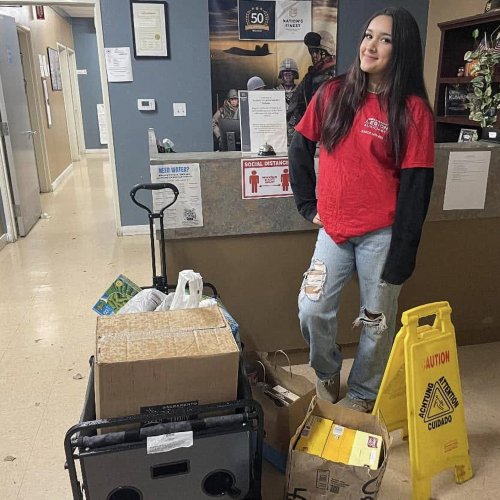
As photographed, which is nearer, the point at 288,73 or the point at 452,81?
the point at 452,81

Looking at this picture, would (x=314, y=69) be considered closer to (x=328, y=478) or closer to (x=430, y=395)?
(x=430, y=395)

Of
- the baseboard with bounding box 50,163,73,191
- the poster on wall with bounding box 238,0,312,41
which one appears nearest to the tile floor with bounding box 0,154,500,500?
the poster on wall with bounding box 238,0,312,41

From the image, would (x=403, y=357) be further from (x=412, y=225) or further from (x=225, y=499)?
(x=225, y=499)

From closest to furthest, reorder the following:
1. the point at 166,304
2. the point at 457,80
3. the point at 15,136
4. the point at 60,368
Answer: the point at 166,304, the point at 60,368, the point at 457,80, the point at 15,136

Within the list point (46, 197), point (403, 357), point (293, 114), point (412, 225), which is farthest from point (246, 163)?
point (46, 197)

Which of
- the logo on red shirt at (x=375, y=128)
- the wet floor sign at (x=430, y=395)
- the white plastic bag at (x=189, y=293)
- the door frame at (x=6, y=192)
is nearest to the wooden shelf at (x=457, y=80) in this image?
the logo on red shirt at (x=375, y=128)

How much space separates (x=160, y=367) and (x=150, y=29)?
3.56 m

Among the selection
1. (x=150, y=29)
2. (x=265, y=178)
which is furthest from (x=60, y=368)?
(x=150, y=29)

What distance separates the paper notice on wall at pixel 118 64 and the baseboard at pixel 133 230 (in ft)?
4.28

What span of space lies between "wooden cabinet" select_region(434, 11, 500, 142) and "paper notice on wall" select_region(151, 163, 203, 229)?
7.09 ft

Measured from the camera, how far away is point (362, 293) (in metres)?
1.85

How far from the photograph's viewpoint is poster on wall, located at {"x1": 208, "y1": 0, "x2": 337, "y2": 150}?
4.10 metres

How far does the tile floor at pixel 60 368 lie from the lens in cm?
170

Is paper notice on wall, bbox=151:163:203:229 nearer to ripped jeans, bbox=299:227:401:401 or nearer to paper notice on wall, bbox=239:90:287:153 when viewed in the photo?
paper notice on wall, bbox=239:90:287:153
